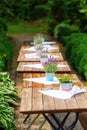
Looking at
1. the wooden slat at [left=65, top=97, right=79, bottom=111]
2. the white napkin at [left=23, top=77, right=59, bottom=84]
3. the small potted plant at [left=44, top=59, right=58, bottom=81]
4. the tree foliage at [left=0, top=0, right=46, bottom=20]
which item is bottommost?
the tree foliage at [left=0, top=0, right=46, bottom=20]

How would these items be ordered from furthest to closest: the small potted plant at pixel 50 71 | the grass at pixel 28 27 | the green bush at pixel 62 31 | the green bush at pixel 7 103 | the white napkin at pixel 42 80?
the grass at pixel 28 27 < the green bush at pixel 62 31 < the small potted plant at pixel 50 71 < the white napkin at pixel 42 80 < the green bush at pixel 7 103

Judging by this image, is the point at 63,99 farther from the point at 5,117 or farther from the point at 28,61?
the point at 28,61

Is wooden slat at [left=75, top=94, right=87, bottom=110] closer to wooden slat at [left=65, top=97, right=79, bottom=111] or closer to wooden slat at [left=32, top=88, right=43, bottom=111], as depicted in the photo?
wooden slat at [left=65, top=97, right=79, bottom=111]

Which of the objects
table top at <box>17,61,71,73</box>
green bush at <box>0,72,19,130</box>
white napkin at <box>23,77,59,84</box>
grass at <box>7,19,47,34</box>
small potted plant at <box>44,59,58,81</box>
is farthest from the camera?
grass at <box>7,19,47,34</box>

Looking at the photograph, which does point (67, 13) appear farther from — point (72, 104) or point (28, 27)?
point (72, 104)

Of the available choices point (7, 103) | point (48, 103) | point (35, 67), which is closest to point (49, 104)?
point (48, 103)

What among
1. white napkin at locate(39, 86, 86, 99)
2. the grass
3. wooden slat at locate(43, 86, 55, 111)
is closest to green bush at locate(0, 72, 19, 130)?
white napkin at locate(39, 86, 86, 99)

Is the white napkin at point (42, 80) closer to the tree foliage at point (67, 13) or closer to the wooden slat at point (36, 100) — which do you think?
the wooden slat at point (36, 100)

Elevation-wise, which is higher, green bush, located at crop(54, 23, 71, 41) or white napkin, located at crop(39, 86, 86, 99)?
white napkin, located at crop(39, 86, 86, 99)

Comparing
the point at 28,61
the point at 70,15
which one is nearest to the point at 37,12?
the point at 70,15

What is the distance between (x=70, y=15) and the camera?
25609mm

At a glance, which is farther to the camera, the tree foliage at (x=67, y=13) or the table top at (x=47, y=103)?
the tree foliage at (x=67, y=13)

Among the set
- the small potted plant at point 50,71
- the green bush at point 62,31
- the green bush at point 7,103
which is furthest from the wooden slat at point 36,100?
the green bush at point 62,31

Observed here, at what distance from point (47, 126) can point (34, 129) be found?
220 millimetres
